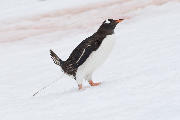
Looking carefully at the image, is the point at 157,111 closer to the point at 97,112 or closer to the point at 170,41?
the point at 97,112

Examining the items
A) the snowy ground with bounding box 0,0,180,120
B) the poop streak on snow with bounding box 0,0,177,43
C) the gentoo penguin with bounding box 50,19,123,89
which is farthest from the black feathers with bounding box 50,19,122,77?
the poop streak on snow with bounding box 0,0,177,43

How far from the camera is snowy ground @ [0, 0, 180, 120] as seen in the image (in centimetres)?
696

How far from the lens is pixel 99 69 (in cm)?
1212

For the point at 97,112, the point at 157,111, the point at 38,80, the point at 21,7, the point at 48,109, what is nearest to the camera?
the point at 157,111

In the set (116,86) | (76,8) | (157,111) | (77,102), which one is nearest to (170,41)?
(116,86)

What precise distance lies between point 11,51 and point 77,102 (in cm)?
1001

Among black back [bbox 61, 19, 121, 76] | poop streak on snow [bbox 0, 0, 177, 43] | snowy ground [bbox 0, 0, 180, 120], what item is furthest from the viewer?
poop streak on snow [bbox 0, 0, 177, 43]

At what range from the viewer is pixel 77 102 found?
757 centimetres

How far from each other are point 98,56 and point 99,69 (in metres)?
3.75

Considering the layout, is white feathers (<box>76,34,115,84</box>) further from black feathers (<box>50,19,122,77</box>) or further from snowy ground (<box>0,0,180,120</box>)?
snowy ground (<box>0,0,180,120</box>)

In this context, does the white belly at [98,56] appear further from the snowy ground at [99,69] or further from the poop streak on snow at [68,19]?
the poop streak on snow at [68,19]

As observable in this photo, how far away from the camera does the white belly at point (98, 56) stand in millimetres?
8320

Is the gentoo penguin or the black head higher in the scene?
the black head

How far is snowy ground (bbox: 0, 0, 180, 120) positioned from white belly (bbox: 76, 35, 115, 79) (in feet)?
1.22
